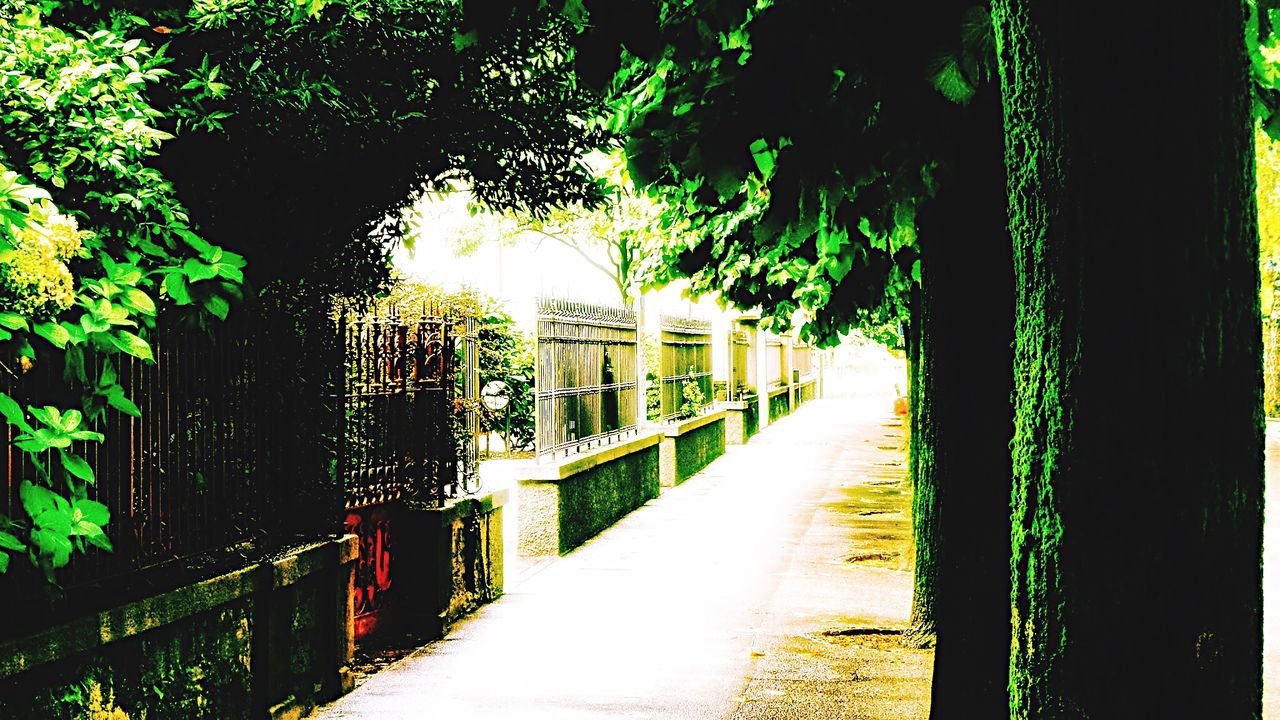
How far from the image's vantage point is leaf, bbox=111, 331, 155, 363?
4.48m

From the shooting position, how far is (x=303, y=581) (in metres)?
6.58

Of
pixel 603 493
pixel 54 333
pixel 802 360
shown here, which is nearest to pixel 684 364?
pixel 603 493

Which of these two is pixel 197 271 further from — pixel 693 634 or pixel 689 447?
pixel 689 447

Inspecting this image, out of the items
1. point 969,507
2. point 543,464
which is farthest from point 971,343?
point 543,464

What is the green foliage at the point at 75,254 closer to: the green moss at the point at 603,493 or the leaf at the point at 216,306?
the leaf at the point at 216,306

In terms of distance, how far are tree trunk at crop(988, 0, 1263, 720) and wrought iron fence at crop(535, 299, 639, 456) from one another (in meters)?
9.40

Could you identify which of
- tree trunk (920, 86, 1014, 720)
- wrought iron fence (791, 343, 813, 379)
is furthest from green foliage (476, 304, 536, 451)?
wrought iron fence (791, 343, 813, 379)

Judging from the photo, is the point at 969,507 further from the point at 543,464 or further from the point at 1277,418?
the point at 1277,418

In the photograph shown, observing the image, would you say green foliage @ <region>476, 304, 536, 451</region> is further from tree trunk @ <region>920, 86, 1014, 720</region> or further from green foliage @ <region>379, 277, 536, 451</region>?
tree trunk @ <region>920, 86, 1014, 720</region>

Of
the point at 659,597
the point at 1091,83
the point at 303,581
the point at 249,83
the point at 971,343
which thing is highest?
the point at 249,83

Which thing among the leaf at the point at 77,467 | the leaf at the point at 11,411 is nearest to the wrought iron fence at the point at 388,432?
the leaf at the point at 77,467

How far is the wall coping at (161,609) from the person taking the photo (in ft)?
14.5

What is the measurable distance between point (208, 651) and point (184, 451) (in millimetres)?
847

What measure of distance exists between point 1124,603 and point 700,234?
893 cm
